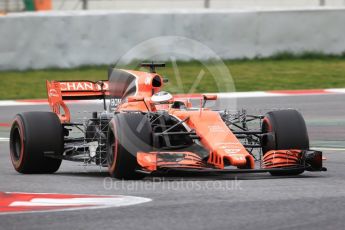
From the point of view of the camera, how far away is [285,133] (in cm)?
1030

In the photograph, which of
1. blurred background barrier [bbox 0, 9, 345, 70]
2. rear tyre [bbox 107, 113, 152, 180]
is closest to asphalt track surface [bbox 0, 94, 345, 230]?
rear tyre [bbox 107, 113, 152, 180]

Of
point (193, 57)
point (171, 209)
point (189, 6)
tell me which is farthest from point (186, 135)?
point (189, 6)

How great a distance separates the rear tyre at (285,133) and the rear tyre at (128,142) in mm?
1261

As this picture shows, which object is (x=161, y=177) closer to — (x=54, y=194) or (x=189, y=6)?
(x=54, y=194)

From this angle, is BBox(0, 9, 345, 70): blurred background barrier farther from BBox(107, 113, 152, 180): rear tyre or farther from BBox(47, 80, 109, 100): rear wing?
BBox(107, 113, 152, 180): rear tyre

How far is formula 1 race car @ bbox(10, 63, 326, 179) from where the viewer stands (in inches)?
384

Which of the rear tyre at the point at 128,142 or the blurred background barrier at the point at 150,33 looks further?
the blurred background barrier at the point at 150,33

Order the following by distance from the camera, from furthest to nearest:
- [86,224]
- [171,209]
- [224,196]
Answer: [224,196], [171,209], [86,224]

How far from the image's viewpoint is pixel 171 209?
7918 millimetres

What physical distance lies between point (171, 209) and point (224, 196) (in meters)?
Result: 0.79

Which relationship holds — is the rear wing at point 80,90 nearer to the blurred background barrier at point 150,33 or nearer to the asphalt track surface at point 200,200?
the asphalt track surface at point 200,200

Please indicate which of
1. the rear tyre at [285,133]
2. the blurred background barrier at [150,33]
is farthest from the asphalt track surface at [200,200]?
the blurred background barrier at [150,33]

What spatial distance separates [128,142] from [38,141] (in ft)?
5.10

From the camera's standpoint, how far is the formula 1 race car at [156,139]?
9.76 metres
